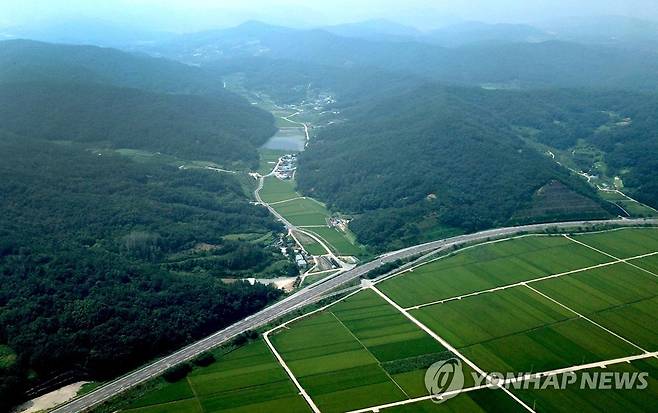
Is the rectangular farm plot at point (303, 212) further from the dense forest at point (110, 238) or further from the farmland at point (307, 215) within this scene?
the dense forest at point (110, 238)

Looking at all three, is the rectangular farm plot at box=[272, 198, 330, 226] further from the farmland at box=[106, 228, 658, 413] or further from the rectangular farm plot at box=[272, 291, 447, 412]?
the rectangular farm plot at box=[272, 291, 447, 412]

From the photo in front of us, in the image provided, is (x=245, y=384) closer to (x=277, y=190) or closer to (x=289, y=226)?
(x=289, y=226)

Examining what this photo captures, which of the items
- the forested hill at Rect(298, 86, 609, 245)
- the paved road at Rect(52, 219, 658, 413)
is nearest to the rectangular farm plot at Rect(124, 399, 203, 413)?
the paved road at Rect(52, 219, 658, 413)

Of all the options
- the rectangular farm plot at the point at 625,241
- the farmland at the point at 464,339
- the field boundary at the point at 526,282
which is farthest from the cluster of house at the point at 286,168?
the field boundary at the point at 526,282

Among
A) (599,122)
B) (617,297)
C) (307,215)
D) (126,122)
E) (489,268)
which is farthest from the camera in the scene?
(599,122)

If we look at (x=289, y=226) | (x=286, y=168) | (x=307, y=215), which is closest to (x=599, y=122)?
(x=286, y=168)

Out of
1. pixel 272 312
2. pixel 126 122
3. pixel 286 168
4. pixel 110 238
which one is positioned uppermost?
pixel 126 122
